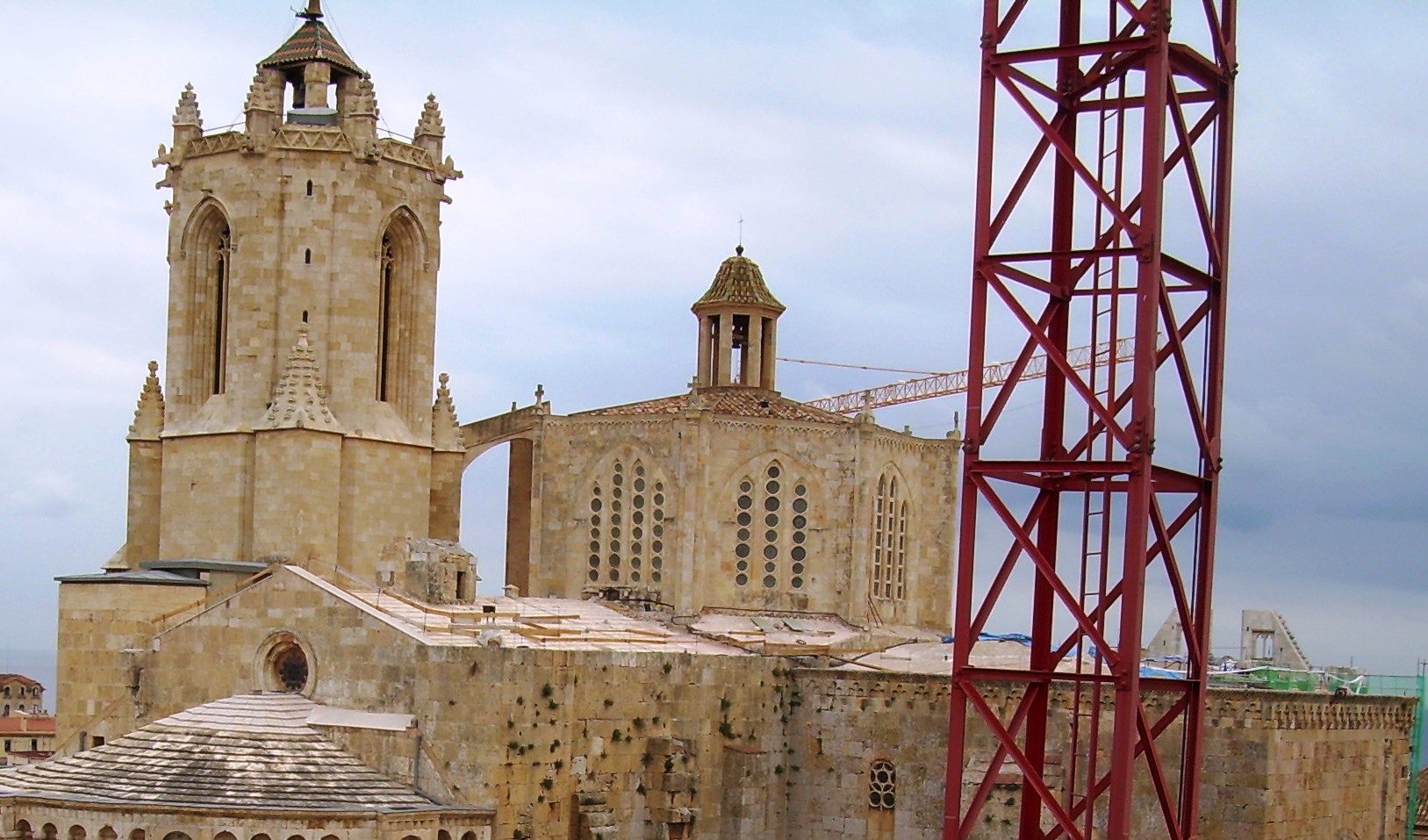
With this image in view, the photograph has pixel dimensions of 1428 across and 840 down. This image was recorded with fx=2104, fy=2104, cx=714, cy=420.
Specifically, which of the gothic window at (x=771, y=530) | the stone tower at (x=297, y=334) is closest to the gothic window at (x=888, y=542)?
the gothic window at (x=771, y=530)

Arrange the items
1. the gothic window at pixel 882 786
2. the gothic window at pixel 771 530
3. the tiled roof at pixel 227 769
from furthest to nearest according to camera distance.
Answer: the gothic window at pixel 771 530
the gothic window at pixel 882 786
the tiled roof at pixel 227 769

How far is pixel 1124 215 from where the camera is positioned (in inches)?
1280

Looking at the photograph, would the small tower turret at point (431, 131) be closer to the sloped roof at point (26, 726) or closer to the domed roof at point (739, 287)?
the domed roof at point (739, 287)

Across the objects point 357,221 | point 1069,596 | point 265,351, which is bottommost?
point 1069,596

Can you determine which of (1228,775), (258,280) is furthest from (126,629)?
(1228,775)

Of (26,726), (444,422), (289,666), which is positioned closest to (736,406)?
(444,422)

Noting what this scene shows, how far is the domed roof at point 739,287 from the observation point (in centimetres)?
6397

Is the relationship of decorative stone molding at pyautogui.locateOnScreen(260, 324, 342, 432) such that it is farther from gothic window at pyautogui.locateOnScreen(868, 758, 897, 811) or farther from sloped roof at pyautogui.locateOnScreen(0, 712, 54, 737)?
sloped roof at pyautogui.locateOnScreen(0, 712, 54, 737)

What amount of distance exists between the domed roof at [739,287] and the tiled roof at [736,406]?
2.67 metres

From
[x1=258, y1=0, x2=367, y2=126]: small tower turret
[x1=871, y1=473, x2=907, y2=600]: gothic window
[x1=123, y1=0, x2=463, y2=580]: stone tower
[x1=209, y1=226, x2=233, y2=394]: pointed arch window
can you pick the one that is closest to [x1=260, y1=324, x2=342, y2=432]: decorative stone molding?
[x1=123, y1=0, x2=463, y2=580]: stone tower

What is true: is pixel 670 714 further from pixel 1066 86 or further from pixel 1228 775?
pixel 1066 86

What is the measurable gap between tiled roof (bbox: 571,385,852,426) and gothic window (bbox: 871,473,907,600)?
261cm

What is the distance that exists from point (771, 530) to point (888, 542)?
12.8 feet

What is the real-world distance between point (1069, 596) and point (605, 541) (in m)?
31.2
